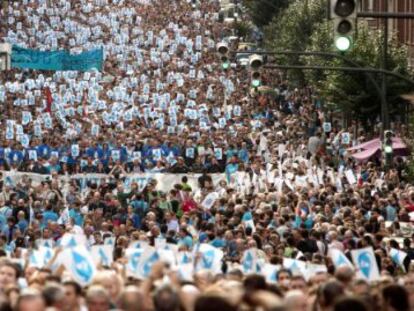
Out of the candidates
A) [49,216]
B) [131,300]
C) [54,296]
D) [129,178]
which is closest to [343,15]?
[54,296]

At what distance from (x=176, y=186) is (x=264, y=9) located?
54942mm

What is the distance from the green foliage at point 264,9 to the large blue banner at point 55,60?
19482 millimetres

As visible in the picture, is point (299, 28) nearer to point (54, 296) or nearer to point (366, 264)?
point (366, 264)

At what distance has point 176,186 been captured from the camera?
3684cm

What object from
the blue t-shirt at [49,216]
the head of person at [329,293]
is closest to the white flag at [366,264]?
the head of person at [329,293]

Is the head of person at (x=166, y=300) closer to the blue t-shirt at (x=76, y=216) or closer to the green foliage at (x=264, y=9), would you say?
the blue t-shirt at (x=76, y=216)

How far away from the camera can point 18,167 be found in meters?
44.2

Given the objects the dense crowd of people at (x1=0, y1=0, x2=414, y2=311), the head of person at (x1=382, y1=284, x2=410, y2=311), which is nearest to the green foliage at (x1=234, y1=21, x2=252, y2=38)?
the dense crowd of people at (x1=0, y1=0, x2=414, y2=311)

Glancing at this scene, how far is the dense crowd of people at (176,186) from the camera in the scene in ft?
56.5

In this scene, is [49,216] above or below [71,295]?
above

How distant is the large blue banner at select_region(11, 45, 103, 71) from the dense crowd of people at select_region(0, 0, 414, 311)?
0.41 metres

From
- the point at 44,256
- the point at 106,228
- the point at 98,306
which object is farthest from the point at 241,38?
the point at 98,306

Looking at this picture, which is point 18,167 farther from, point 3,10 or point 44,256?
point 3,10

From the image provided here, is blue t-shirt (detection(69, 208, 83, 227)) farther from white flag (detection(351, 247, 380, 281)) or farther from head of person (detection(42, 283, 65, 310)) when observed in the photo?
head of person (detection(42, 283, 65, 310))
